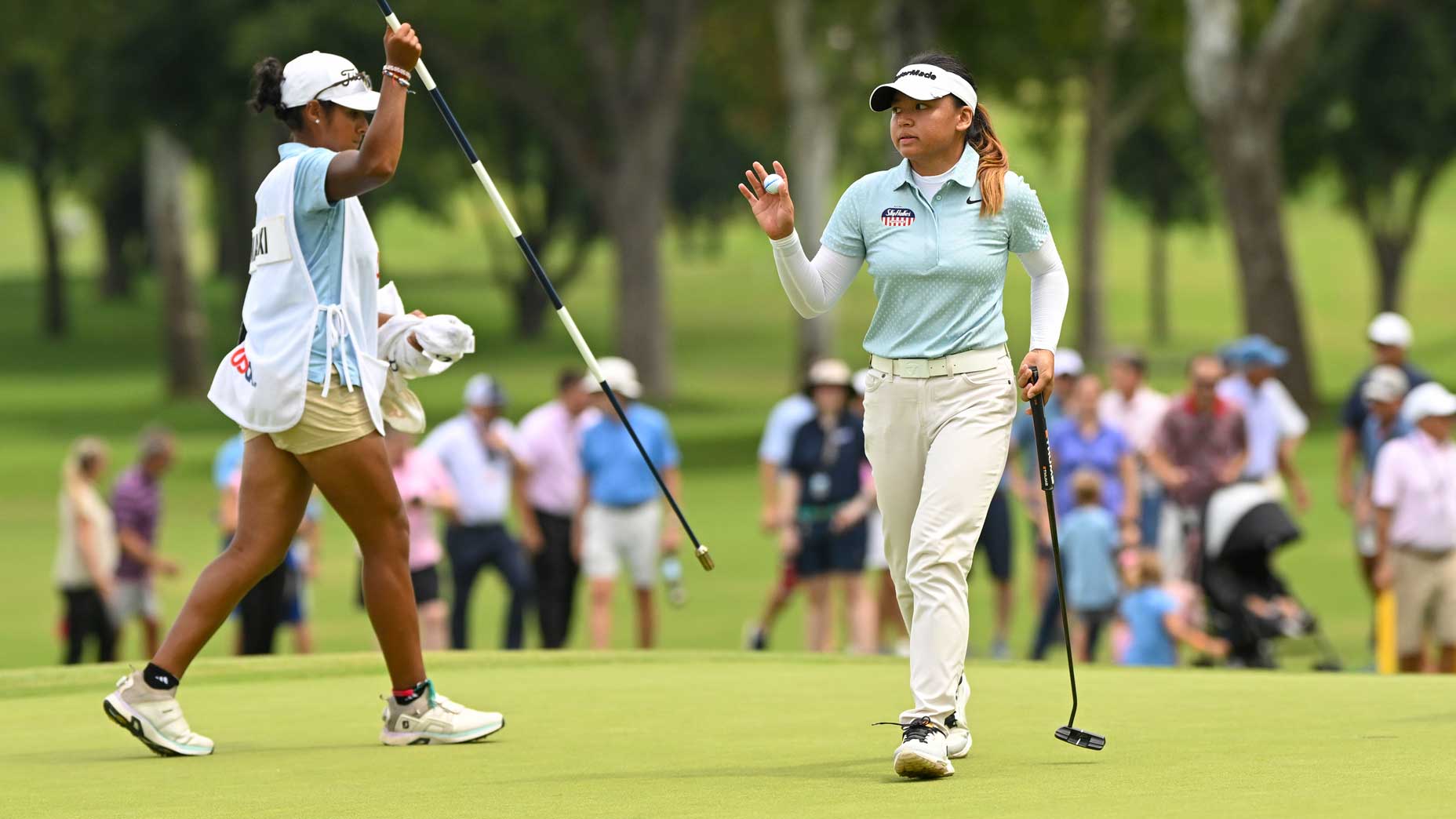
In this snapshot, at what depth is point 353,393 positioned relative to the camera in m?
7.14

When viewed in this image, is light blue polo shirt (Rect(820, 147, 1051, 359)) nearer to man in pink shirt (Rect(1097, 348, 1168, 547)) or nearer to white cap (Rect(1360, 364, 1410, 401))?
white cap (Rect(1360, 364, 1410, 401))

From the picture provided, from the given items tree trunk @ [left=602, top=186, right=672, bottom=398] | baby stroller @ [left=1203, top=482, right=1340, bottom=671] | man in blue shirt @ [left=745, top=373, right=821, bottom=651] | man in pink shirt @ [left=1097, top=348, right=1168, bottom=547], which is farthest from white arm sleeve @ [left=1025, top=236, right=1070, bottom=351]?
tree trunk @ [left=602, top=186, right=672, bottom=398]

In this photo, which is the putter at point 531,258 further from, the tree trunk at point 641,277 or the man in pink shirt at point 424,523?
the tree trunk at point 641,277

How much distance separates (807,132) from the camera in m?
42.3

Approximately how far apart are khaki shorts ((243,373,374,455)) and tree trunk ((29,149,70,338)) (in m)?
53.2

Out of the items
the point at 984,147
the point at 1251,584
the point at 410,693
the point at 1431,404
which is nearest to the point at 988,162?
the point at 984,147

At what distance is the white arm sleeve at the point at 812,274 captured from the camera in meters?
6.79

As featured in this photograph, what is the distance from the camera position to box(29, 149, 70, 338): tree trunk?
5916 centimetres

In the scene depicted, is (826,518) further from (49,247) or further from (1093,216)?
(49,247)

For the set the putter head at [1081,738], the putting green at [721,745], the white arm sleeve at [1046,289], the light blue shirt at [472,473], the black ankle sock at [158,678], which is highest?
the white arm sleeve at [1046,289]

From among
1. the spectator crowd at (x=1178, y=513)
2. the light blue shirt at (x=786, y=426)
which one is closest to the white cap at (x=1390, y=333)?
the spectator crowd at (x=1178, y=513)

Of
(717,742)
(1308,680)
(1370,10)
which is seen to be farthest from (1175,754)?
(1370,10)

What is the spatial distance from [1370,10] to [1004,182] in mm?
38802

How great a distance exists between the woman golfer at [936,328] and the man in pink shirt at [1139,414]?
1023 centimetres
